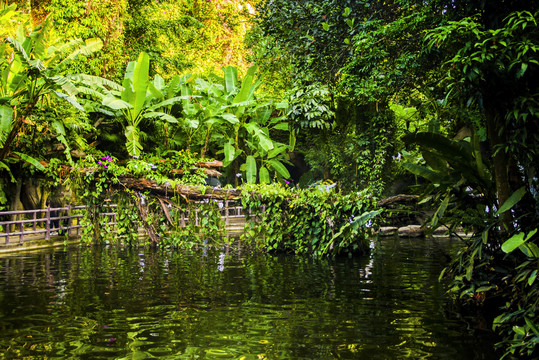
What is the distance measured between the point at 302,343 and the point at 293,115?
975 centimetres

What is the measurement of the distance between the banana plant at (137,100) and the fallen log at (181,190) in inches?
60.4

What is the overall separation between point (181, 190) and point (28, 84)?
4.65m

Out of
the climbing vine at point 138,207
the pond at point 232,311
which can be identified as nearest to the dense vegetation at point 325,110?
the climbing vine at point 138,207

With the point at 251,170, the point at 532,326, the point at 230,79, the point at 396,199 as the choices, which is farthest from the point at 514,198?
the point at 230,79

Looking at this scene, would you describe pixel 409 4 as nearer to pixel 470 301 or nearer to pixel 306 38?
pixel 306 38

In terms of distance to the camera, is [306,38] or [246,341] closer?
[246,341]

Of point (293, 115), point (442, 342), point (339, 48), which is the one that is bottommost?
point (442, 342)

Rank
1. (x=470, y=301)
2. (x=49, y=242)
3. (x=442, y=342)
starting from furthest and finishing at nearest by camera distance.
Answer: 1. (x=49, y=242)
2. (x=470, y=301)
3. (x=442, y=342)

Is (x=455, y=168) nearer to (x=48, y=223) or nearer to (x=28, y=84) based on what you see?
(x=28, y=84)

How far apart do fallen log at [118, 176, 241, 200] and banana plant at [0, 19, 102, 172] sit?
87.5 inches

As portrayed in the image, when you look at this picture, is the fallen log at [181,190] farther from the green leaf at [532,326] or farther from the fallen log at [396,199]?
the green leaf at [532,326]

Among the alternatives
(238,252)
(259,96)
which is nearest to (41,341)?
(238,252)

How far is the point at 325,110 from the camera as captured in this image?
14453mm

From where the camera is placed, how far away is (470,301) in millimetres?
6688
